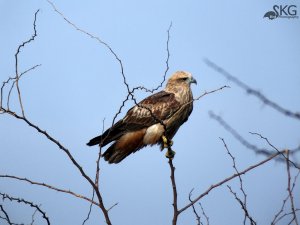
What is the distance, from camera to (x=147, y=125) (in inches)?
267

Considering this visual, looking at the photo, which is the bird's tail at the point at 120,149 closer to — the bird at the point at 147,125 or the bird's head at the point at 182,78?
the bird at the point at 147,125

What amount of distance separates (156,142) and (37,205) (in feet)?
12.1

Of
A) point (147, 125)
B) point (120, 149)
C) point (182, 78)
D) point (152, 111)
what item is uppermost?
point (182, 78)

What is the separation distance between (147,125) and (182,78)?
1133 millimetres

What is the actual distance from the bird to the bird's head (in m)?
0.23

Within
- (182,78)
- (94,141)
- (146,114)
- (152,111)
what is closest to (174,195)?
(94,141)

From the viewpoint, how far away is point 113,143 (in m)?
6.70

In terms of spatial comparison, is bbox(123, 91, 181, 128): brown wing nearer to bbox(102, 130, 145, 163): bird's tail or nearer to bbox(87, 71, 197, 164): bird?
bbox(87, 71, 197, 164): bird

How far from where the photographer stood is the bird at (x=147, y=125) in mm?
6645

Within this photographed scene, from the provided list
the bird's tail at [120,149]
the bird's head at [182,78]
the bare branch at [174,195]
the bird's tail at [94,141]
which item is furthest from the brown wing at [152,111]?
the bare branch at [174,195]

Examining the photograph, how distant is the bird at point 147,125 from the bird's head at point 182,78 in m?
0.23

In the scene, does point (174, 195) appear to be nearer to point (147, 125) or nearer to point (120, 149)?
point (120, 149)

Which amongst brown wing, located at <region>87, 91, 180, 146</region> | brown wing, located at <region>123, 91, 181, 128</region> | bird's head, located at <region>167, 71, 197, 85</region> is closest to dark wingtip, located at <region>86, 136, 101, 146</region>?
brown wing, located at <region>87, 91, 180, 146</region>

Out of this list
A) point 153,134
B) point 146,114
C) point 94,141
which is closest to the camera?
point 94,141
